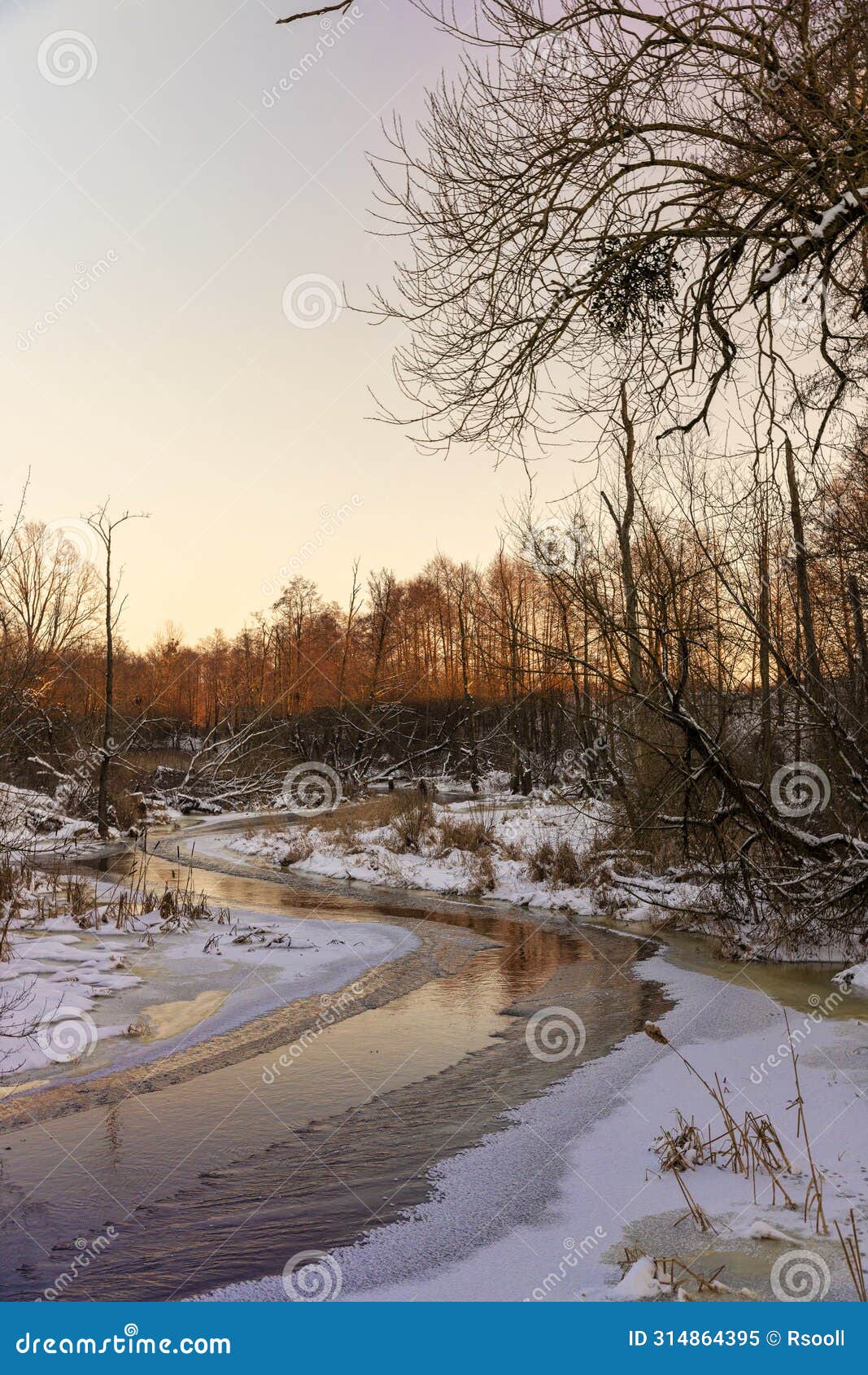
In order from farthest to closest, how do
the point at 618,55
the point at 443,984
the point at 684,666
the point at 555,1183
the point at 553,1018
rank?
1. the point at 443,984
2. the point at 553,1018
3. the point at 684,666
4. the point at 555,1183
5. the point at 618,55

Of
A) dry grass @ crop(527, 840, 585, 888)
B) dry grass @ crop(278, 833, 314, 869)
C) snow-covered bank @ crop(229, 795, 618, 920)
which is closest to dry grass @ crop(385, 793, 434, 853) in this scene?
snow-covered bank @ crop(229, 795, 618, 920)

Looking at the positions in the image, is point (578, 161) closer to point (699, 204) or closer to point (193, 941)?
point (699, 204)

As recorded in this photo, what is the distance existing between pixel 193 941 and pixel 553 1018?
4770mm

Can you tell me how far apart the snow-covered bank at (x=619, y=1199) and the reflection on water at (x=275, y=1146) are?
278mm

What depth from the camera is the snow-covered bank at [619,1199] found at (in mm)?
3412

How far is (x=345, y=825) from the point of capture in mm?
21938

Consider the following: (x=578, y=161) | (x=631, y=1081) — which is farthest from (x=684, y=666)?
(x=578, y=161)

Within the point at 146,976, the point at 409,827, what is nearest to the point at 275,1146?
the point at 146,976

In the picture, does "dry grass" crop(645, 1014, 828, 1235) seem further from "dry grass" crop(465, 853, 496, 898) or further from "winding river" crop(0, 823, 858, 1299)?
"dry grass" crop(465, 853, 496, 898)

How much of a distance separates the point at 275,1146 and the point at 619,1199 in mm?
2009

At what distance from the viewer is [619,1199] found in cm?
423

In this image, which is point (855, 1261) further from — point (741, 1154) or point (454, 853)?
point (454, 853)

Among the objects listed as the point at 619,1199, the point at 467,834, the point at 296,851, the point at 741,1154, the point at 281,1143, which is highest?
the point at 467,834

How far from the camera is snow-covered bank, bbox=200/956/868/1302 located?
341 cm
